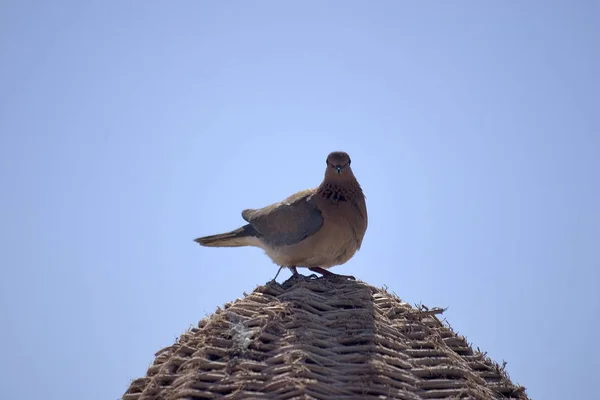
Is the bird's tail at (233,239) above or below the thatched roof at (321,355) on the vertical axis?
above

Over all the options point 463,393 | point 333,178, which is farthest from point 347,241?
point 463,393

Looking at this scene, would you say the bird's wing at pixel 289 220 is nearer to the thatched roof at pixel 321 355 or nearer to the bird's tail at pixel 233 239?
the bird's tail at pixel 233 239

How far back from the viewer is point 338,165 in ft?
20.3

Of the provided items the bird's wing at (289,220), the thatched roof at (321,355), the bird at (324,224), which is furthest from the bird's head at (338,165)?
the thatched roof at (321,355)

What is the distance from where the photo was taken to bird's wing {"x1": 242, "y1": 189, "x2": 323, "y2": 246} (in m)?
6.22

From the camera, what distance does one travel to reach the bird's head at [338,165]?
6191 mm

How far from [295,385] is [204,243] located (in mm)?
3616

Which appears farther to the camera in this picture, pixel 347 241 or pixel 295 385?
pixel 347 241

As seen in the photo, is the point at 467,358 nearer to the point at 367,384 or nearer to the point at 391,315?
the point at 391,315

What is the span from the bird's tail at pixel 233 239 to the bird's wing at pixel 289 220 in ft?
0.39

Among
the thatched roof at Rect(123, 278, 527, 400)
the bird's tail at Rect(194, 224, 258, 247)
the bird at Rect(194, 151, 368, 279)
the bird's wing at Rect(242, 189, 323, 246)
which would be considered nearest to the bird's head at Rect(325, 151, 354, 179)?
the bird at Rect(194, 151, 368, 279)

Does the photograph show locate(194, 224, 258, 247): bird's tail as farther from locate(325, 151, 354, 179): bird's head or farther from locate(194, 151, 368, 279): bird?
locate(325, 151, 354, 179): bird's head

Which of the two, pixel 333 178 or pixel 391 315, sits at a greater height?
pixel 333 178

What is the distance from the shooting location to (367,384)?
3.77 meters
